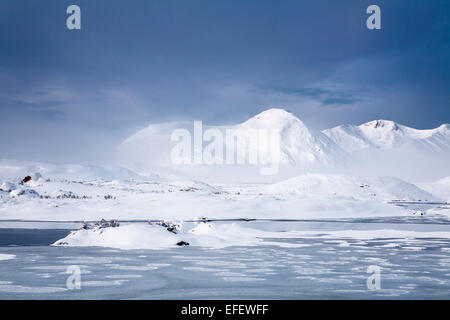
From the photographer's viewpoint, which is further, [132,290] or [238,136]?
[238,136]

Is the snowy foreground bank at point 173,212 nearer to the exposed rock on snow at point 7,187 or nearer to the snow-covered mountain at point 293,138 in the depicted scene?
the exposed rock on snow at point 7,187

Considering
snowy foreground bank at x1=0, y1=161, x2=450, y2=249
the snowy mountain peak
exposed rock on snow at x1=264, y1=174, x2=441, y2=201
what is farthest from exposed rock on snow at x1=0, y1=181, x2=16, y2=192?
the snowy mountain peak

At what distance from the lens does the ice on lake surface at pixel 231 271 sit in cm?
1010

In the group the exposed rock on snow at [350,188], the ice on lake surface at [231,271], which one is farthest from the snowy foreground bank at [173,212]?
the exposed rock on snow at [350,188]

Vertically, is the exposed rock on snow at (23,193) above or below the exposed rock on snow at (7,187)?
below

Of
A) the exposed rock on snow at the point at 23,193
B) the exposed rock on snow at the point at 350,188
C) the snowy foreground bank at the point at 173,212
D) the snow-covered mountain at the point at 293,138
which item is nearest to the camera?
the snowy foreground bank at the point at 173,212

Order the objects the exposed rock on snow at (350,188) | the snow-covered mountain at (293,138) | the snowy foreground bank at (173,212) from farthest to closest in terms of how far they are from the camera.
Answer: the snow-covered mountain at (293,138)
the exposed rock on snow at (350,188)
the snowy foreground bank at (173,212)

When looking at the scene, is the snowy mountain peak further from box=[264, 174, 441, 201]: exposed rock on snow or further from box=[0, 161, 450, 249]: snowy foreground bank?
box=[0, 161, 450, 249]: snowy foreground bank

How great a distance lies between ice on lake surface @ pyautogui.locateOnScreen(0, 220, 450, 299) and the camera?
10.1 meters

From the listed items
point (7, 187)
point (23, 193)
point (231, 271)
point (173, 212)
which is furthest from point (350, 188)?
point (231, 271)
